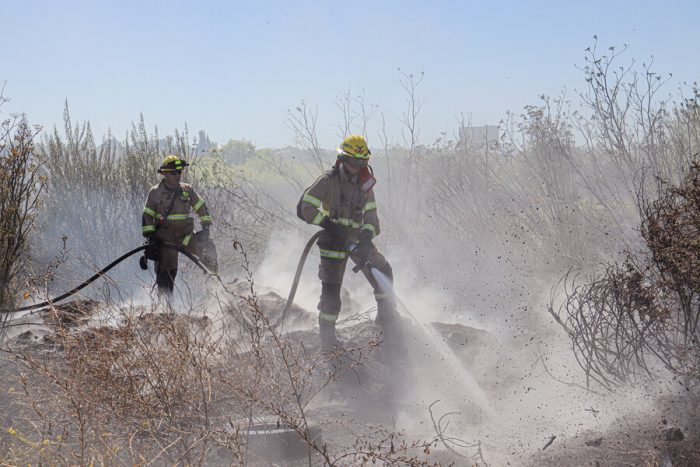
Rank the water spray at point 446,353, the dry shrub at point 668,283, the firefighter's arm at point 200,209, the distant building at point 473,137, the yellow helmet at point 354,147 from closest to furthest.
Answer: the dry shrub at point 668,283 → the water spray at point 446,353 → the yellow helmet at point 354,147 → the firefighter's arm at point 200,209 → the distant building at point 473,137

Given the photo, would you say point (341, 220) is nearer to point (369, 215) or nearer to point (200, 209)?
point (369, 215)

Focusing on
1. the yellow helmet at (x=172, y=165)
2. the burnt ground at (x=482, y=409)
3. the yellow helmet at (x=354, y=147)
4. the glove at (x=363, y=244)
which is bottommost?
the burnt ground at (x=482, y=409)

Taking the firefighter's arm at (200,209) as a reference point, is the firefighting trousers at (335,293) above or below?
below

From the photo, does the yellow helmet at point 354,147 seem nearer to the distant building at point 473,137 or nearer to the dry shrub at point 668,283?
the dry shrub at point 668,283

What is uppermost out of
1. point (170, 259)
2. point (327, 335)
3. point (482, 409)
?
point (170, 259)

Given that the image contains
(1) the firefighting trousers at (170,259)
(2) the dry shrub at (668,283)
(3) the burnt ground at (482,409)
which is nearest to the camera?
(2) the dry shrub at (668,283)

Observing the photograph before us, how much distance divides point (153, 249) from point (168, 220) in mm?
379

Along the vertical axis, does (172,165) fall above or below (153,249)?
above

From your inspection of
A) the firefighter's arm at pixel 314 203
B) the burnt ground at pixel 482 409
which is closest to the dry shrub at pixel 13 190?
the burnt ground at pixel 482 409

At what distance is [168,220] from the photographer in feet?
26.3

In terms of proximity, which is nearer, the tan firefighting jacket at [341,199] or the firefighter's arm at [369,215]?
the tan firefighting jacket at [341,199]

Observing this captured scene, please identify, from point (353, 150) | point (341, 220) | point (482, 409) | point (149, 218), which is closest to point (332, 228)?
point (341, 220)

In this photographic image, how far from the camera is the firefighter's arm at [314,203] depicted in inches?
255

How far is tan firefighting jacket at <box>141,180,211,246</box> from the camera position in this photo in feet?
26.0
